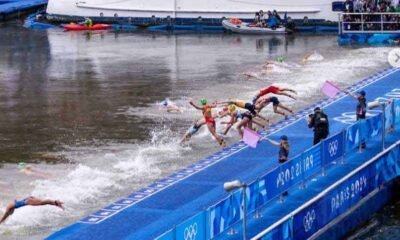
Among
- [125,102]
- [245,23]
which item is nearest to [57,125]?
[125,102]

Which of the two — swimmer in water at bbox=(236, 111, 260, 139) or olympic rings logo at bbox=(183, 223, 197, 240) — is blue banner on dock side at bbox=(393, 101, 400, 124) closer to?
swimmer in water at bbox=(236, 111, 260, 139)

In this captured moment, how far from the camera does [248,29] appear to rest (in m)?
60.1

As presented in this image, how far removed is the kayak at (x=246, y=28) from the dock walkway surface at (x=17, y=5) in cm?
1837

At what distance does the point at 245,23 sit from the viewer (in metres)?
61.2

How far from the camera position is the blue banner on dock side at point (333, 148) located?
24172 mm

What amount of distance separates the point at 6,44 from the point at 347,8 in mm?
19045

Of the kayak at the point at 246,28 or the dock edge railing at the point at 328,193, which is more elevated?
the kayak at the point at 246,28

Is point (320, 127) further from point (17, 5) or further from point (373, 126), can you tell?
point (17, 5)

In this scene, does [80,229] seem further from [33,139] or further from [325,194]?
[33,139]

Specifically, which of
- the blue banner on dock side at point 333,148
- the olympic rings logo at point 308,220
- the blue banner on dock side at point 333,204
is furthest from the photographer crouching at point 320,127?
Result: the olympic rings logo at point 308,220

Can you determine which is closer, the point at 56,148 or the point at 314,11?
the point at 56,148

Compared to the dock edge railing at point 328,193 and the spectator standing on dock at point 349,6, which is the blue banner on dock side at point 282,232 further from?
the spectator standing on dock at point 349,6

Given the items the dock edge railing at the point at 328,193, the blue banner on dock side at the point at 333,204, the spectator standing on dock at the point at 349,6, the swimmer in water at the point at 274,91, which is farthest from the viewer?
the spectator standing on dock at the point at 349,6

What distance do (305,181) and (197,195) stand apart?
8.36 ft
